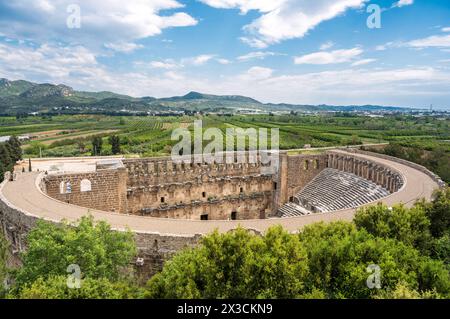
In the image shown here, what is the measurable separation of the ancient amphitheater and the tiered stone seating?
11 cm

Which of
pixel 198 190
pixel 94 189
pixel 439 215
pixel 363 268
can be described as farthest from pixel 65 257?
pixel 198 190

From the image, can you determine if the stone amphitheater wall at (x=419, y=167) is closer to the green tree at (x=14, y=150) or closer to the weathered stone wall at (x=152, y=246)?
the weathered stone wall at (x=152, y=246)

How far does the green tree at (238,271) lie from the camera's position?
36.8ft

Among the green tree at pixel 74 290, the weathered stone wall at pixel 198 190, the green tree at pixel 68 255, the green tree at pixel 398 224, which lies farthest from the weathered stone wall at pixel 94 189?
the green tree at pixel 398 224

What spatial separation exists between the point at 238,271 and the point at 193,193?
22.9m

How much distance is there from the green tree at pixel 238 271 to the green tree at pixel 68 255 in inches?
98.9

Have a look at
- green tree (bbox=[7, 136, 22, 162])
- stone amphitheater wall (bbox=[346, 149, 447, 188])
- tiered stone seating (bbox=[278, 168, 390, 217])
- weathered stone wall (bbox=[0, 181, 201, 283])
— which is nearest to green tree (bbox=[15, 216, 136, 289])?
weathered stone wall (bbox=[0, 181, 201, 283])

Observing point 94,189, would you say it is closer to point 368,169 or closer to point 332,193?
point 332,193

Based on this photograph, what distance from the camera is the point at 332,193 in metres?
34.8

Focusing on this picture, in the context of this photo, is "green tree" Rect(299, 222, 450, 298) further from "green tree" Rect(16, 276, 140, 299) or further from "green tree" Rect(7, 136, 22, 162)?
"green tree" Rect(7, 136, 22, 162)

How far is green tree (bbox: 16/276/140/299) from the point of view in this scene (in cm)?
1042

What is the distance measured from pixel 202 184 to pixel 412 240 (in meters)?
21.5

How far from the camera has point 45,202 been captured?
71.3 feet
